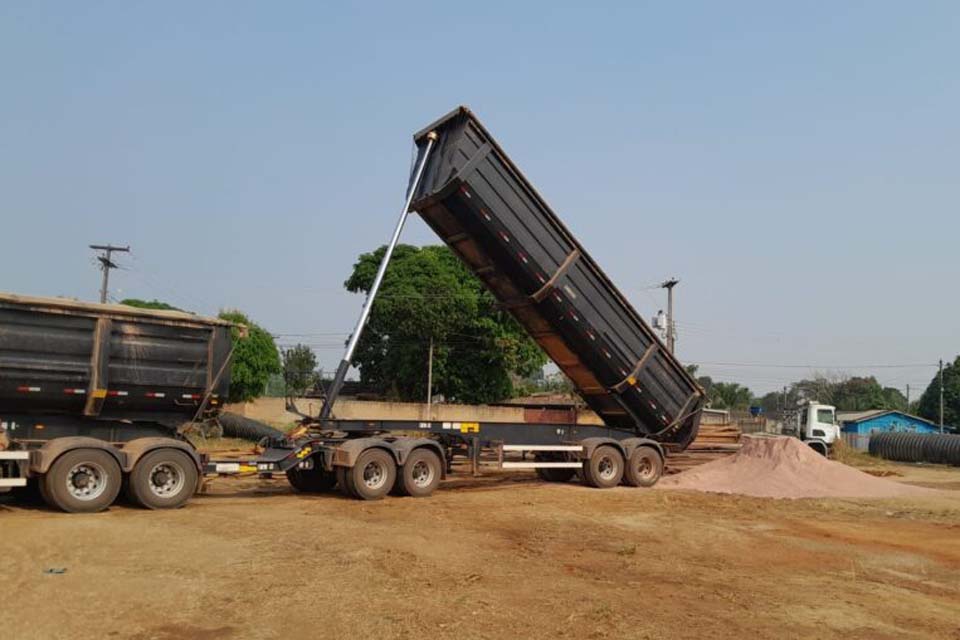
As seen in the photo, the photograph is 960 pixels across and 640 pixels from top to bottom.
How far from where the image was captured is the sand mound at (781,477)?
1850 cm

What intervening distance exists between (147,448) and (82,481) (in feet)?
3.21

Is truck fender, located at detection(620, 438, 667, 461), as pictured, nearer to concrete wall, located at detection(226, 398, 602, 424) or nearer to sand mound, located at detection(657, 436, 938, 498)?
sand mound, located at detection(657, 436, 938, 498)

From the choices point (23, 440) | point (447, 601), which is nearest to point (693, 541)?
point (447, 601)

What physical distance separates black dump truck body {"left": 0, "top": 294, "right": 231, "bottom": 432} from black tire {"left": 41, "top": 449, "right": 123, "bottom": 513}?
3.05ft

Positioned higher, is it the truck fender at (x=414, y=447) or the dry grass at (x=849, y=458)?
the truck fender at (x=414, y=447)

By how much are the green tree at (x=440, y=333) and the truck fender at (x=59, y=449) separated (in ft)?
106

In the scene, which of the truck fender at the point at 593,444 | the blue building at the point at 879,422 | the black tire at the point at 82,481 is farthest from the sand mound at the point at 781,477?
the blue building at the point at 879,422

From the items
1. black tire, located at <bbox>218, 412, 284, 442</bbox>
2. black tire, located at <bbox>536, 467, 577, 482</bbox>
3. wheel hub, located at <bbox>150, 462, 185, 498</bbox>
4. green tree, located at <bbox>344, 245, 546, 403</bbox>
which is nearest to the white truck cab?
green tree, located at <bbox>344, 245, 546, 403</bbox>

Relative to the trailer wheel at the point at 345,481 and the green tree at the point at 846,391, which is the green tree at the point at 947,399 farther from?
the trailer wheel at the point at 345,481

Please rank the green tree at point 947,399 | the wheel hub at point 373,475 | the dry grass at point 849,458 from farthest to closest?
the green tree at point 947,399, the dry grass at point 849,458, the wheel hub at point 373,475

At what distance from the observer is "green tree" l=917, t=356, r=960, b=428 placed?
6600cm

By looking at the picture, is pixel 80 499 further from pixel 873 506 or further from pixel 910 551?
pixel 873 506

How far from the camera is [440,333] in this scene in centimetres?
4438

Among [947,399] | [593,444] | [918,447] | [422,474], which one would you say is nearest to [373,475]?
[422,474]
